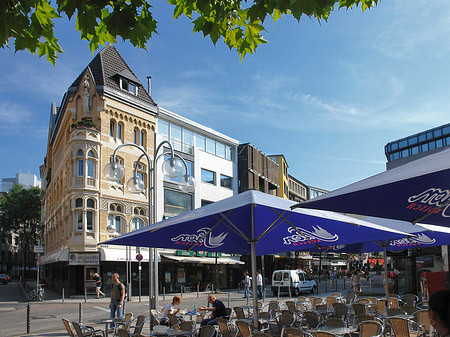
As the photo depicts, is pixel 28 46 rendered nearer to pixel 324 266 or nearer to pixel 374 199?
pixel 374 199

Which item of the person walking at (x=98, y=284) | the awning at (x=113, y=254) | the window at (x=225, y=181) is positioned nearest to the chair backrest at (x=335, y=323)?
the person walking at (x=98, y=284)

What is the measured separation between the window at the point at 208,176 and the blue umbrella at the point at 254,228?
1314 inches

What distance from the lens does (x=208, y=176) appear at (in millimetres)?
43125

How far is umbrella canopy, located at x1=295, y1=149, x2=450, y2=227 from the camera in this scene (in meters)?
4.13

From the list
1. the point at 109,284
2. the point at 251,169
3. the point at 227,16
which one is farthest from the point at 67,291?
the point at 227,16

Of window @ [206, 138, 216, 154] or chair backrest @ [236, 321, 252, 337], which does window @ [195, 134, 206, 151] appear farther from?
chair backrest @ [236, 321, 252, 337]

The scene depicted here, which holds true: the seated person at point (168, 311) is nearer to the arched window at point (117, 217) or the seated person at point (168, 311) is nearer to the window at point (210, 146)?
the arched window at point (117, 217)

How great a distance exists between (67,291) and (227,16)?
30.6 meters

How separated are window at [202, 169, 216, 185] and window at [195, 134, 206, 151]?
7.31 feet

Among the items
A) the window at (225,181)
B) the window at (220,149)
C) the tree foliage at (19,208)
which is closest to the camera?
the window at (225,181)

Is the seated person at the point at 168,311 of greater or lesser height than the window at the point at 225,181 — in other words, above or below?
below

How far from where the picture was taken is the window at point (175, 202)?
1490 inches

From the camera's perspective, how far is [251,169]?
48250 mm

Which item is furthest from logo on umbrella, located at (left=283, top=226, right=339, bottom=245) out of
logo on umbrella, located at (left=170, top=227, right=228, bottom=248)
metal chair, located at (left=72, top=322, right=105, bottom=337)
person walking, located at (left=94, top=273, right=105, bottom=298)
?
person walking, located at (left=94, top=273, right=105, bottom=298)
